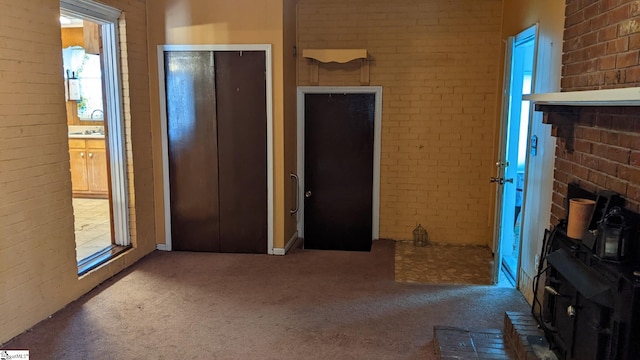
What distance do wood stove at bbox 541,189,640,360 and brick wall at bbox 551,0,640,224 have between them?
20 cm

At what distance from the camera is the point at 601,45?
2.55 meters

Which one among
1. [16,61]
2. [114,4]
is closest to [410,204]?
[114,4]

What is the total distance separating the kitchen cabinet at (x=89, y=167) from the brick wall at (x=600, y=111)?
5857 millimetres

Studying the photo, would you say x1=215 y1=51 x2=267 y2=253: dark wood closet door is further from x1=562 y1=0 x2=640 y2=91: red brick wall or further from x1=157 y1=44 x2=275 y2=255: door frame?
x1=562 y1=0 x2=640 y2=91: red brick wall

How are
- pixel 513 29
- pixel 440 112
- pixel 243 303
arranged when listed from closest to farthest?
pixel 243 303
pixel 513 29
pixel 440 112

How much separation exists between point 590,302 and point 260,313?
88.8 inches

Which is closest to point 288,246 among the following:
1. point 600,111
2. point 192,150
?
point 192,150

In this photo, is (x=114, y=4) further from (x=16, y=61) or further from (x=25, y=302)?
(x=25, y=302)

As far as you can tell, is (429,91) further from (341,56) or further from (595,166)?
(595,166)

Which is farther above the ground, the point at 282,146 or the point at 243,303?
the point at 282,146

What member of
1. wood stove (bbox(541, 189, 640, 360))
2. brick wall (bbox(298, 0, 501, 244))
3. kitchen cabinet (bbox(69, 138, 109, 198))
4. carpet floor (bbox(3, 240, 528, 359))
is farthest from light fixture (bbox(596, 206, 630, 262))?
kitchen cabinet (bbox(69, 138, 109, 198))

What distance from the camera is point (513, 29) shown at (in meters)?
4.51

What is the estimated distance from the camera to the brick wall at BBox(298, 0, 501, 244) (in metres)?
5.26

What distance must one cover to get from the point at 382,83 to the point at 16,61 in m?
3.55
